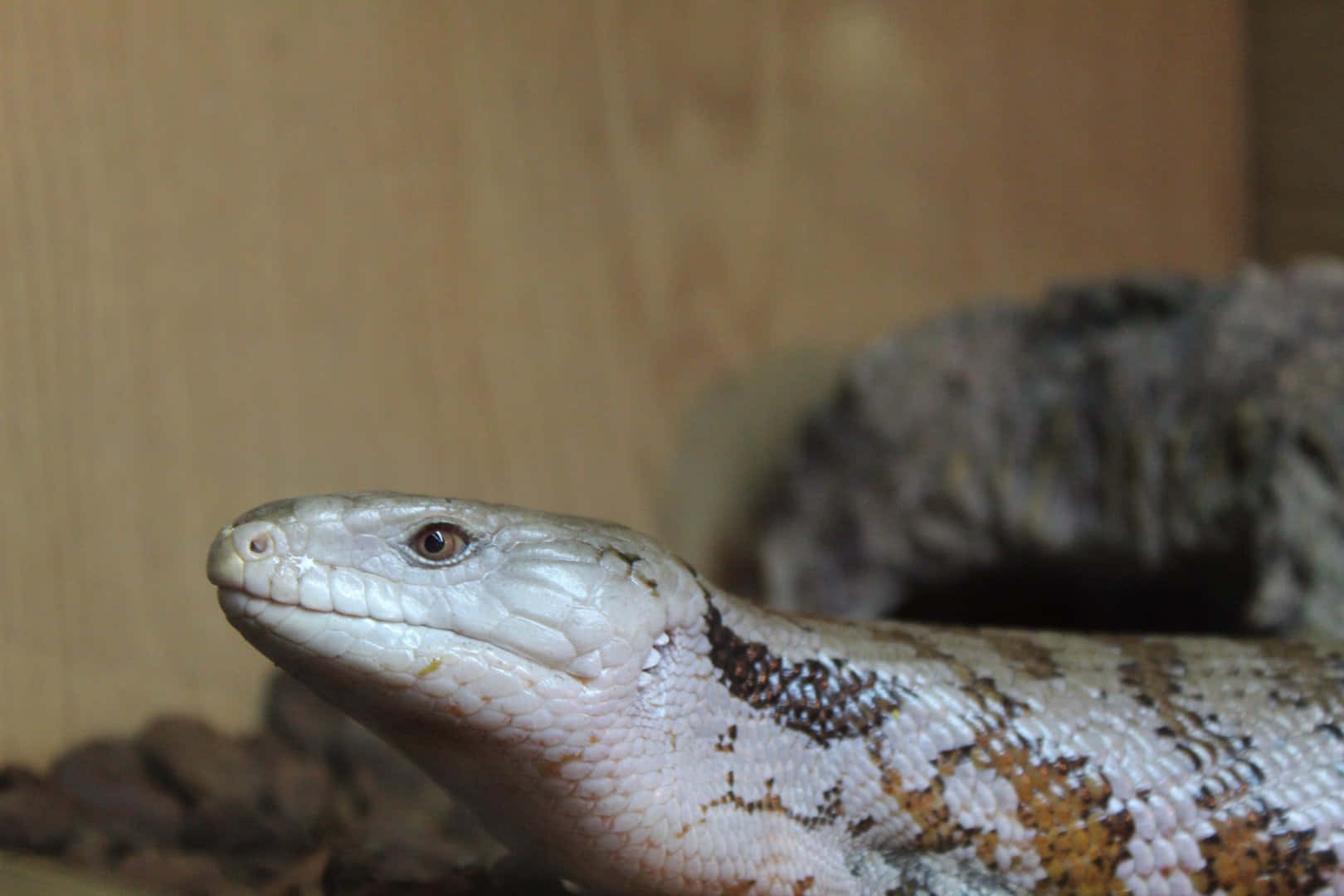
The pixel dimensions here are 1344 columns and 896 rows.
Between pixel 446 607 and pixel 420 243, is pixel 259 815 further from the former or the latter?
pixel 420 243

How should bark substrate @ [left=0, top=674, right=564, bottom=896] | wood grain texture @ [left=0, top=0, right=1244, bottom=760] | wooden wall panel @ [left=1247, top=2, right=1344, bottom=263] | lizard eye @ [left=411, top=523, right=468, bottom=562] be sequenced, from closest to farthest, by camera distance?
1. lizard eye @ [left=411, top=523, right=468, bottom=562]
2. bark substrate @ [left=0, top=674, right=564, bottom=896]
3. wood grain texture @ [left=0, top=0, right=1244, bottom=760]
4. wooden wall panel @ [left=1247, top=2, right=1344, bottom=263]

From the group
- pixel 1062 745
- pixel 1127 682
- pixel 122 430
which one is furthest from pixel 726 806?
pixel 122 430

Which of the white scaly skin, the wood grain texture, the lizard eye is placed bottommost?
the white scaly skin

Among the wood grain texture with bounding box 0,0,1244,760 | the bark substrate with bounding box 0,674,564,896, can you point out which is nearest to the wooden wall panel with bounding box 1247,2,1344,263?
the wood grain texture with bounding box 0,0,1244,760

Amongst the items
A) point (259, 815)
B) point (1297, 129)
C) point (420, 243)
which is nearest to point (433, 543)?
point (259, 815)

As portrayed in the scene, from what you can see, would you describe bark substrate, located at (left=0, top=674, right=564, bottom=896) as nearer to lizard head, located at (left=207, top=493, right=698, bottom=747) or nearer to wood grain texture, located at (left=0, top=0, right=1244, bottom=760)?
wood grain texture, located at (left=0, top=0, right=1244, bottom=760)

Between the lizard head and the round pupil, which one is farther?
the round pupil

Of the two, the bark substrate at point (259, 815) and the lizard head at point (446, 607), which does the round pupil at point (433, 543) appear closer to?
the lizard head at point (446, 607)

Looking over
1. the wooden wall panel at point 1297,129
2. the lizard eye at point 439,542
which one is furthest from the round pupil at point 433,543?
the wooden wall panel at point 1297,129
